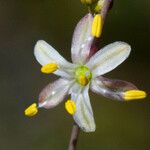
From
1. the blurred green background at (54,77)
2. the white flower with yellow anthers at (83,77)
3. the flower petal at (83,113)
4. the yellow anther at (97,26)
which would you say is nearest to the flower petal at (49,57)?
the white flower with yellow anthers at (83,77)

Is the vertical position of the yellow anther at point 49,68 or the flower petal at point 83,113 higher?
the yellow anther at point 49,68

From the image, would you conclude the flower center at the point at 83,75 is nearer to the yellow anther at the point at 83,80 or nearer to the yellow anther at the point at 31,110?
the yellow anther at the point at 83,80

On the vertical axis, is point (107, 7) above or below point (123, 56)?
above

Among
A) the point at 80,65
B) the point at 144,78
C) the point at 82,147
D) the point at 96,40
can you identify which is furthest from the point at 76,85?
the point at 144,78

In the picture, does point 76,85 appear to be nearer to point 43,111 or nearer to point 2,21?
point 43,111

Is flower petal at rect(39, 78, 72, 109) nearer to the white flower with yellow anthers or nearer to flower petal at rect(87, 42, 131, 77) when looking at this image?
the white flower with yellow anthers

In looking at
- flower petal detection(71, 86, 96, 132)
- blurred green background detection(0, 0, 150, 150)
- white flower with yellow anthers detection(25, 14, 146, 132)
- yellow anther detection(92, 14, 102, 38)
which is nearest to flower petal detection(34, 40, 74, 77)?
white flower with yellow anthers detection(25, 14, 146, 132)

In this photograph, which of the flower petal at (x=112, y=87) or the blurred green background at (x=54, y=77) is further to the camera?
the blurred green background at (x=54, y=77)

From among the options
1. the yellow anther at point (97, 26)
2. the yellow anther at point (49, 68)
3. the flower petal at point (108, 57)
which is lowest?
the flower petal at point (108, 57)
